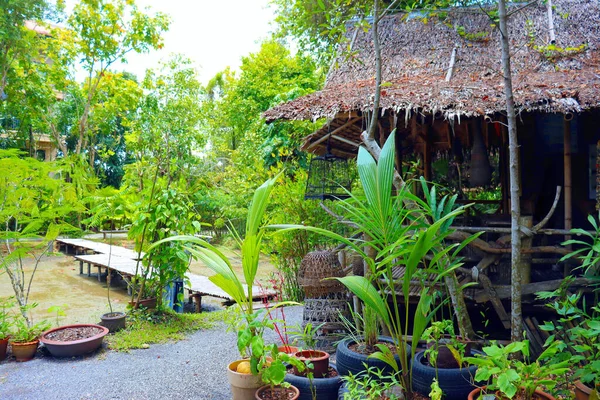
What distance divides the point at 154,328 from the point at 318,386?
2809 mm

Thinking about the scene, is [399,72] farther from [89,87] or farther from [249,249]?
[89,87]

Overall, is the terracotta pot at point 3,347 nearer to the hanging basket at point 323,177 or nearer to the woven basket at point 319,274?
the woven basket at point 319,274

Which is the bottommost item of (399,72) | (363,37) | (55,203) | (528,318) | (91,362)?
(91,362)

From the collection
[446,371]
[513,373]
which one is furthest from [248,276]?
[513,373]

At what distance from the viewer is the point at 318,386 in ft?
9.67

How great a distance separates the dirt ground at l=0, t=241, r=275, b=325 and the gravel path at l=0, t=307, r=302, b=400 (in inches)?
69.4

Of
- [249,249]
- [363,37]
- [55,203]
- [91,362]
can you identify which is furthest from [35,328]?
[363,37]

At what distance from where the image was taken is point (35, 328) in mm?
4508

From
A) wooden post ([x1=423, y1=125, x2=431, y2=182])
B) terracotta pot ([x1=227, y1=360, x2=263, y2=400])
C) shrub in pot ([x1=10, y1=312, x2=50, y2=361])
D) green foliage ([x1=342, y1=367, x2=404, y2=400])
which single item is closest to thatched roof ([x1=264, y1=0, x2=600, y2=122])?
wooden post ([x1=423, y1=125, x2=431, y2=182])

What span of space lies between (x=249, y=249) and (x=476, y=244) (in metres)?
2.21

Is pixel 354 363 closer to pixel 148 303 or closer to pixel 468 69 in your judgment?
pixel 148 303

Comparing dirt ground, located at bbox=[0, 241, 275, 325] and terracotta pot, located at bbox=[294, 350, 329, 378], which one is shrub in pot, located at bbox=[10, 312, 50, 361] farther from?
terracotta pot, located at bbox=[294, 350, 329, 378]

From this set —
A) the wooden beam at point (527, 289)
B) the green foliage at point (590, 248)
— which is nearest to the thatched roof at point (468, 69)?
the green foliage at point (590, 248)

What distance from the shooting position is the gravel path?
3572 millimetres
